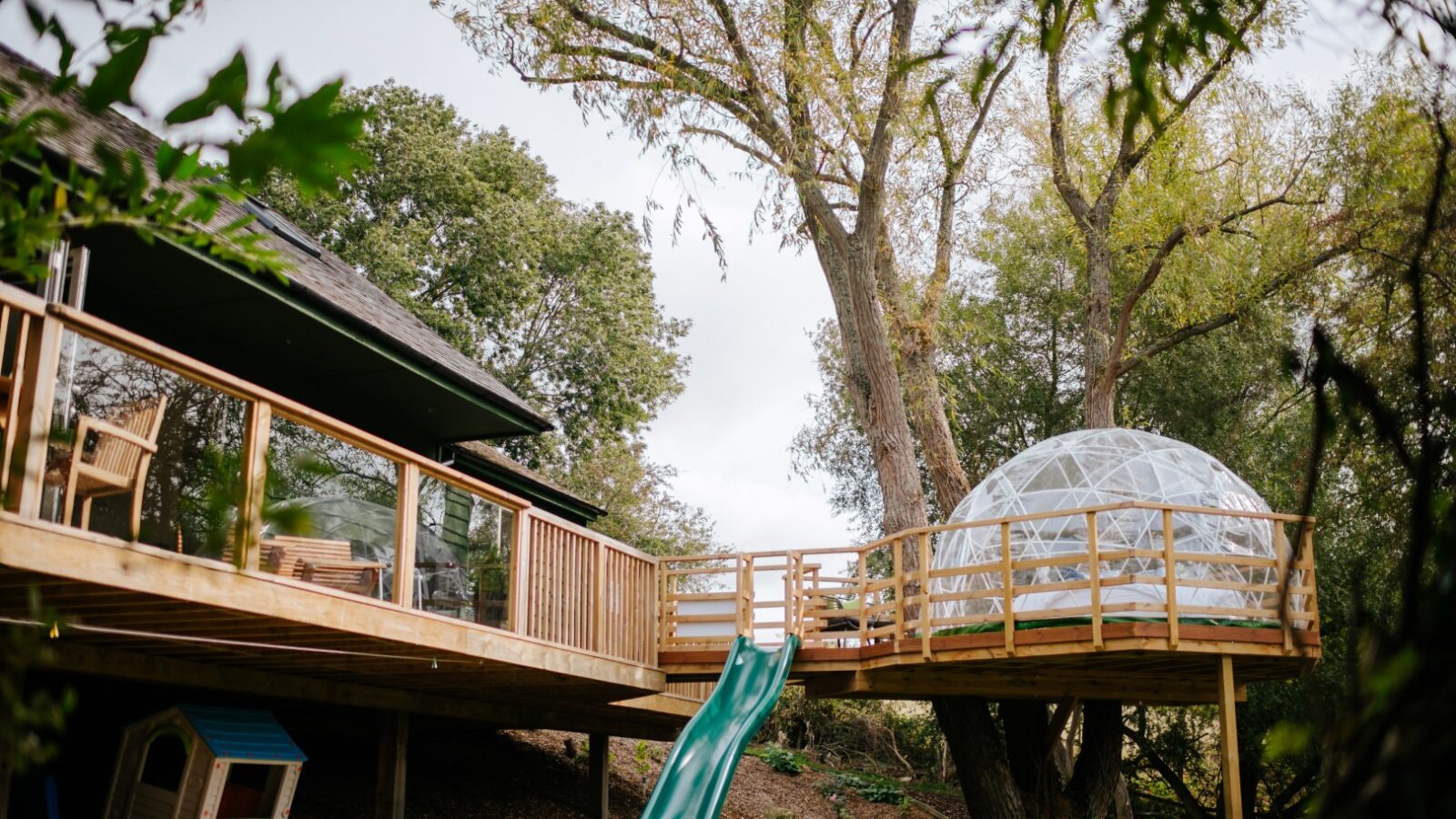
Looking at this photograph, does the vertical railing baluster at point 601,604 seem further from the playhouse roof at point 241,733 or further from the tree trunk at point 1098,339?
the tree trunk at point 1098,339

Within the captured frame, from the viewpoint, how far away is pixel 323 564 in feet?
27.1

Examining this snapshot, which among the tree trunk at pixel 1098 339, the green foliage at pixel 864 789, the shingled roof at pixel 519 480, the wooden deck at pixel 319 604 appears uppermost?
the tree trunk at pixel 1098 339

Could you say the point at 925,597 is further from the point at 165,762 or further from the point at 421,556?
the point at 165,762

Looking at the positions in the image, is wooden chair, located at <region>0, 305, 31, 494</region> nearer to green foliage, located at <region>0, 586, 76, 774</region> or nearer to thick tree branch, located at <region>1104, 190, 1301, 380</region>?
green foliage, located at <region>0, 586, 76, 774</region>

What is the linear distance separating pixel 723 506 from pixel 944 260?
12433 millimetres

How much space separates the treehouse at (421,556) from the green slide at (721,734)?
354 millimetres

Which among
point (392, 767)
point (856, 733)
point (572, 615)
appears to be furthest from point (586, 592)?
point (856, 733)

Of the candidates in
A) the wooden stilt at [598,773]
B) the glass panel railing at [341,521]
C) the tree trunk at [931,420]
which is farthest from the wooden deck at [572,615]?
the tree trunk at [931,420]

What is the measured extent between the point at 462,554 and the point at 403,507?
1192 mm

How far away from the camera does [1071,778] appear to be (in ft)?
51.7

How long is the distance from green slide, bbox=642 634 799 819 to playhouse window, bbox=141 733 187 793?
3.90m

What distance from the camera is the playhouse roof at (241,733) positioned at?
8.86m

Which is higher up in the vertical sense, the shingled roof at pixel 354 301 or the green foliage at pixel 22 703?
the shingled roof at pixel 354 301

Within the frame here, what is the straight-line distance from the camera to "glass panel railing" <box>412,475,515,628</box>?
9.40 m
